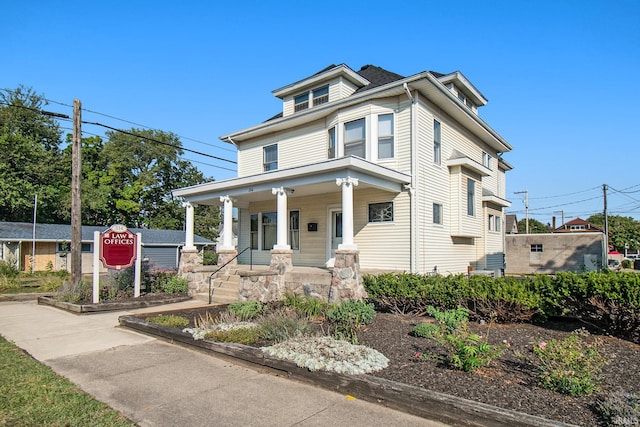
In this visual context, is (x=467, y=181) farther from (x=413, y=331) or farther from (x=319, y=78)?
(x=413, y=331)

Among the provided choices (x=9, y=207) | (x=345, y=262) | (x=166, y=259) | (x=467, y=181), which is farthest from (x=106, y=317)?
(x=9, y=207)

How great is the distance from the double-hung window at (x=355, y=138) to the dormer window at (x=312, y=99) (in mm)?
2461

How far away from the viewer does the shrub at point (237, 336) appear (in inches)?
250

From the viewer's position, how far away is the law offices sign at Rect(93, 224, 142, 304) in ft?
36.5

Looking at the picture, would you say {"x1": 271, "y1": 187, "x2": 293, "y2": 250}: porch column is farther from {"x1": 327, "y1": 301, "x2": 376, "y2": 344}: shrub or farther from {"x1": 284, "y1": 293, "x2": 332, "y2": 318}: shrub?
{"x1": 327, "y1": 301, "x2": 376, "y2": 344}: shrub

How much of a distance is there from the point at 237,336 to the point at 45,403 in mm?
2769

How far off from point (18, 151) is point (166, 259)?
15367mm

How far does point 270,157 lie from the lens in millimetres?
16125

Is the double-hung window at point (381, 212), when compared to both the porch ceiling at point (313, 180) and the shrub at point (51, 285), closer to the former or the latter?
the porch ceiling at point (313, 180)

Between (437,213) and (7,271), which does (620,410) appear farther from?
(7,271)

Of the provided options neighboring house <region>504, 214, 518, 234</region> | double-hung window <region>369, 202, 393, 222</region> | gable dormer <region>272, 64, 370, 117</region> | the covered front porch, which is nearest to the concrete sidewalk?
the covered front porch

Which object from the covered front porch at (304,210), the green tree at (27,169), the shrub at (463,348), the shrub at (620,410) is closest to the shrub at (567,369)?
the shrub at (620,410)

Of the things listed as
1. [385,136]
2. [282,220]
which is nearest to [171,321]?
[282,220]

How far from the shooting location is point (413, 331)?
678 cm
